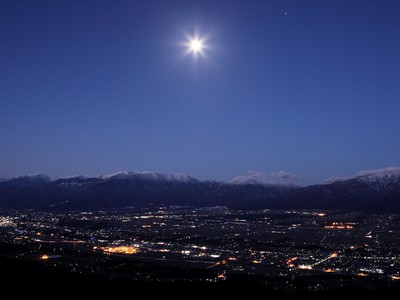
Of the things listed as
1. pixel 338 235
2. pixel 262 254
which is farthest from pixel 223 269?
pixel 338 235

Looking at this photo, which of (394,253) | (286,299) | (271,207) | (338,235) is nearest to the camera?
(286,299)

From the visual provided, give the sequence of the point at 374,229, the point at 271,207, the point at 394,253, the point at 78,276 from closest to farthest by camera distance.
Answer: the point at 78,276 → the point at 394,253 → the point at 374,229 → the point at 271,207

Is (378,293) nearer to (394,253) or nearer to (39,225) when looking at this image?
(394,253)

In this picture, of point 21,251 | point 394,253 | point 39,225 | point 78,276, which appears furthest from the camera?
point 39,225

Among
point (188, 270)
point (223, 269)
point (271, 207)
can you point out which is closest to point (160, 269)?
point (188, 270)

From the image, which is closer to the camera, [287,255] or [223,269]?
[223,269]

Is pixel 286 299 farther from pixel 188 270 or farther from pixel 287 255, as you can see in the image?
pixel 287 255

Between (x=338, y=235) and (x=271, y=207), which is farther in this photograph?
(x=271, y=207)

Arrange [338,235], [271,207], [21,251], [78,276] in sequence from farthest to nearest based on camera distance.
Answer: [271,207], [338,235], [21,251], [78,276]
